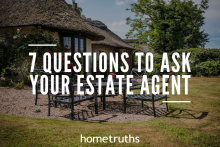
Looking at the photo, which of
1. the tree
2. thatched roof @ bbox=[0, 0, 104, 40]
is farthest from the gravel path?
the tree

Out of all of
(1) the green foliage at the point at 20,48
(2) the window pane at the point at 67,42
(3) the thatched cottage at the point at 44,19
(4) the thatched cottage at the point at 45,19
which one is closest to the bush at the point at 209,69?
(4) the thatched cottage at the point at 45,19

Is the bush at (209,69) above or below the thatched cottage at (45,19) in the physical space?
below

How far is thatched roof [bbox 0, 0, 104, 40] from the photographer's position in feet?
29.1

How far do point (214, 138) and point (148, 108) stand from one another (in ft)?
8.05

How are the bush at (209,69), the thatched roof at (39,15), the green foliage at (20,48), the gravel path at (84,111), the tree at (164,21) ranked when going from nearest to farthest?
the gravel path at (84,111) < the thatched roof at (39,15) < the green foliage at (20,48) < the bush at (209,69) < the tree at (164,21)

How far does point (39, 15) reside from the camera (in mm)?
9125

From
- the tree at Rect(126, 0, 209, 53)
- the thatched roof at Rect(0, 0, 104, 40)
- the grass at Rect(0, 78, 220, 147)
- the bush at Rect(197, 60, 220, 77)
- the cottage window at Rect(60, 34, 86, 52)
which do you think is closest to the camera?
the grass at Rect(0, 78, 220, 147)

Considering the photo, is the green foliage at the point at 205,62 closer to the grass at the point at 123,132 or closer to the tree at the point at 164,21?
the tree at the point at 164,21

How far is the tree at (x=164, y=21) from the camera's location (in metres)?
20.8

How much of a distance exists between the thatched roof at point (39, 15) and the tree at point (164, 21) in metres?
12.9

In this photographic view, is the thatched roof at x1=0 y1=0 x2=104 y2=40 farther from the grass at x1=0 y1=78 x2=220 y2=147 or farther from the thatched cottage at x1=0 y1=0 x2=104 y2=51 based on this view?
the grass at x1=0 y1=78 x2=220 y2=147

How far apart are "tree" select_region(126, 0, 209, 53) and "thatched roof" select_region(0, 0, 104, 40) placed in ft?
42.3

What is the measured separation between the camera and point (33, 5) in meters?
9.96

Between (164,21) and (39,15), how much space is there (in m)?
16.2
